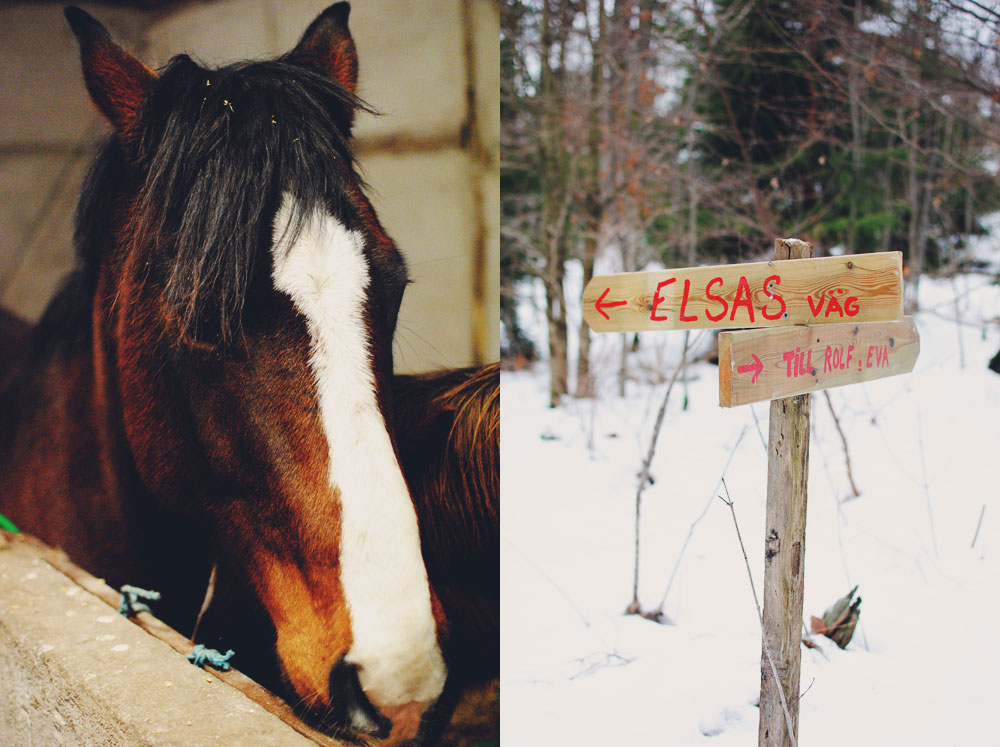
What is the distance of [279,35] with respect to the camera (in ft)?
5.77

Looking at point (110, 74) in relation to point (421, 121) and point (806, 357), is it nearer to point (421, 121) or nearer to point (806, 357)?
point (421, 121)

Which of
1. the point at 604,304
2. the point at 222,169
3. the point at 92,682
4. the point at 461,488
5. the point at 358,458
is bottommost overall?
the point at 92,682

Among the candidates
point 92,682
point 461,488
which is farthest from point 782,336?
point 92,682

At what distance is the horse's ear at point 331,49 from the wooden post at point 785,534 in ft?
3.85

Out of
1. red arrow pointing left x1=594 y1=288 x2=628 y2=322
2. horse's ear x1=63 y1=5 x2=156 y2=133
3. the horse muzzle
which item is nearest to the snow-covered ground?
the horse muzzle

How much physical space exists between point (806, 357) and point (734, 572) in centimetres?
239

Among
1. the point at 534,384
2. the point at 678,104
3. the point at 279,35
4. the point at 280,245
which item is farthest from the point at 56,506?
the point at 678,104

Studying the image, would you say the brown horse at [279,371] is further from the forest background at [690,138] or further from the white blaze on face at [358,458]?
the forest background at [690,138]

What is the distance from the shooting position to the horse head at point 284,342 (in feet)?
5.16

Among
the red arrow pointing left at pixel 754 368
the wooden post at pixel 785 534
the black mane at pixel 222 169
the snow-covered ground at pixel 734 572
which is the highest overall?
the black mane at pixel 222 169

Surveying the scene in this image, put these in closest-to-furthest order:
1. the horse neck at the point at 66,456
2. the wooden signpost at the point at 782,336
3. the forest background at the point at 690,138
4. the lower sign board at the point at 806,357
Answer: the lower sign board at the point at 806,357 → the wooden signpost at the point at 782,336 → the horse neck at the point at 66,456 → the forest background at the point at 690,138

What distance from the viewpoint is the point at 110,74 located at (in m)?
1.78

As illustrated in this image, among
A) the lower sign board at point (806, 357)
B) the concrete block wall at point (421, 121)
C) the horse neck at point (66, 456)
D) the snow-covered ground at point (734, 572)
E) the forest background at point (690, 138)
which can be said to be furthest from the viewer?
the forest background at point (690, 138)

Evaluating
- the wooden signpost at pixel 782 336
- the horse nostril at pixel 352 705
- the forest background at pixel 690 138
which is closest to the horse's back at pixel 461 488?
the horse nostril at pixel 352 705
